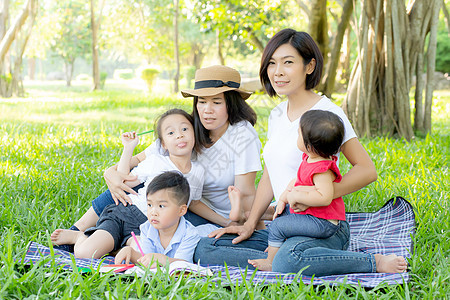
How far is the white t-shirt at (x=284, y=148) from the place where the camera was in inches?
103

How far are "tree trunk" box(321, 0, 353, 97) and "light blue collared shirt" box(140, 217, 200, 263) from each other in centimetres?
605

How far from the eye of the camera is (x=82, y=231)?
3012mm

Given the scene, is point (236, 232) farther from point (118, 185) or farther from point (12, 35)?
point (12, 35)

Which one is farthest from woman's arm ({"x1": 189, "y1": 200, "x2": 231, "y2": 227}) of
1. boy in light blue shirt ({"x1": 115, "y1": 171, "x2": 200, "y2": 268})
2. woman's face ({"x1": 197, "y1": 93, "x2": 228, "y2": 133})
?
woman's face ({"x1": 197, "y1": 93, "x2": 228, "y2": 133})

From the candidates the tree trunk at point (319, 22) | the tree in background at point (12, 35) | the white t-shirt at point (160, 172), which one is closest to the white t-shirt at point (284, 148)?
the white t-shirt at point (160, 172)

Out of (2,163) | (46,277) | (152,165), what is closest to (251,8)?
(2,163)

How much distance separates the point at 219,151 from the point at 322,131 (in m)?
0.88

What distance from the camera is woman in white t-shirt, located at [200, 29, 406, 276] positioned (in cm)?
236

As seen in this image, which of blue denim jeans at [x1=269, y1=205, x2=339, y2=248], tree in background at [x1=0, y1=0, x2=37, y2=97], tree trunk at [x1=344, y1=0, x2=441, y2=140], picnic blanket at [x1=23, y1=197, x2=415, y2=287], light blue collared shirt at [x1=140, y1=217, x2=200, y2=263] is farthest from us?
tree in background at [x1=0, y1=0, x2=37, y2=97]

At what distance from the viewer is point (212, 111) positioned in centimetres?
291

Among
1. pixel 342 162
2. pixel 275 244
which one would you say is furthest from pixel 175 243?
pixel 342 162

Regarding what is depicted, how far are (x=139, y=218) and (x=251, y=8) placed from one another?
10.0 m

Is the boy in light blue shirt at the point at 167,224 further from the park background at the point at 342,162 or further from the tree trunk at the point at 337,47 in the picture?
the tree trunk at the point at 337,47

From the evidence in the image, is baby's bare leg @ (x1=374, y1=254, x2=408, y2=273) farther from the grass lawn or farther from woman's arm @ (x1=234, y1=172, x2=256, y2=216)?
woman's arm @ (x1=234, y1=172, x2=256, y2=216)
